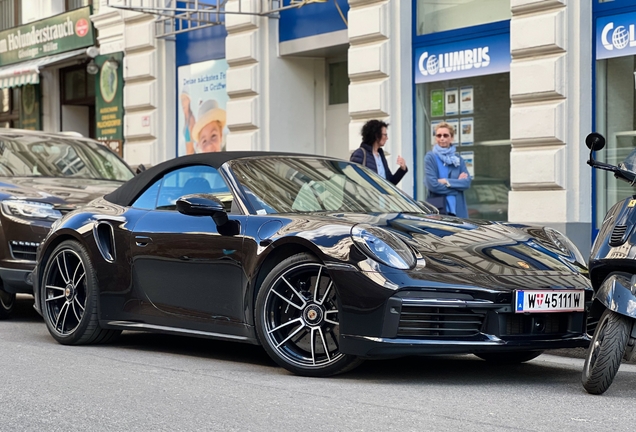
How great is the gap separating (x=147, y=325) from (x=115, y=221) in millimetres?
755

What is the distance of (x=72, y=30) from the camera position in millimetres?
22234

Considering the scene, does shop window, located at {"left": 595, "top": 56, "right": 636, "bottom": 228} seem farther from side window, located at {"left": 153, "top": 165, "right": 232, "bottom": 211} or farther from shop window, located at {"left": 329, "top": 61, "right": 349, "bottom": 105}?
side window, located at {"left": 153, "top": 165, "right": 232, "bottom": 211}

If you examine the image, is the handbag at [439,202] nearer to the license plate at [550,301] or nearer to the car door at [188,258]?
the car door at [188,258]

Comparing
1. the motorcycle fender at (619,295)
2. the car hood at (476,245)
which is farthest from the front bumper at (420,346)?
the motorcycle fender at (619,295)

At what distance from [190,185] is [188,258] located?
634mm

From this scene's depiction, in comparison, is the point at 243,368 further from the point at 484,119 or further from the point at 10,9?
the point at 10,9

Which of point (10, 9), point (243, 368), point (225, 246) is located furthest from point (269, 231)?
point (10, 9)

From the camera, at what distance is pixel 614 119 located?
41.7ft

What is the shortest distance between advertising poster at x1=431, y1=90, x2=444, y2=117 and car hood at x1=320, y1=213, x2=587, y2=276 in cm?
794

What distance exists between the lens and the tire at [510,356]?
693 cm

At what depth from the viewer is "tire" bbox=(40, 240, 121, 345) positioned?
7672 millimetres

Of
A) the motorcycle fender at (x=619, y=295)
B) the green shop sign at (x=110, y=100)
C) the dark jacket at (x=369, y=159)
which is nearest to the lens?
the motorcycle fender at (x=619, y=295)

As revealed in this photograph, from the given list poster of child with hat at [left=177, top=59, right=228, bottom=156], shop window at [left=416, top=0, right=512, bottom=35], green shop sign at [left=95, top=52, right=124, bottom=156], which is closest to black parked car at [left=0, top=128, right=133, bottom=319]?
shop window at [left=416, top=0, right=512, bottom=35]

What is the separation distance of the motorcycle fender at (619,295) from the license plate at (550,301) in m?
0.43
